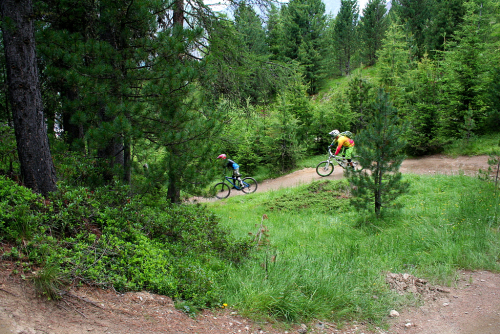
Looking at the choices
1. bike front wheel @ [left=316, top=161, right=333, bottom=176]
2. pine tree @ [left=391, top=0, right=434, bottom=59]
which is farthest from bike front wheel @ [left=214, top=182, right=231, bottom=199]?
pine tree @ [left=391, top=0, right=434, bottom=59]

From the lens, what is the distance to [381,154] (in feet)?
25.1

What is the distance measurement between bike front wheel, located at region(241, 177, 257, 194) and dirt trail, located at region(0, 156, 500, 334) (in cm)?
992

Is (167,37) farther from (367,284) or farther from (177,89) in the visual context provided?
(367,284)

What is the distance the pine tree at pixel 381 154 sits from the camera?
7496 mm

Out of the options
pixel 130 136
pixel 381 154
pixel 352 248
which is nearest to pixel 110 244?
pixel 130 136

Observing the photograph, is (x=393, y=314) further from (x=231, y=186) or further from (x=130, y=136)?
(x=231, y=186)

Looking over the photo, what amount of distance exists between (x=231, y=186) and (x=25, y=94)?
1087 cm

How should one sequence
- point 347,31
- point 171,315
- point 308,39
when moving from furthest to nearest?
point 347,31, point 308,39, point 171,315

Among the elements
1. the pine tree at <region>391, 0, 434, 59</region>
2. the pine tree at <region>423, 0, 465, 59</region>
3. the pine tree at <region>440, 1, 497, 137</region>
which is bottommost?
the pine tree at <region>440, 1, 497, 137</region>

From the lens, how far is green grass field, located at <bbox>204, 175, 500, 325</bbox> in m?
3.89

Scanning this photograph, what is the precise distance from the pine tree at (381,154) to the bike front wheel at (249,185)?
686 centimetres

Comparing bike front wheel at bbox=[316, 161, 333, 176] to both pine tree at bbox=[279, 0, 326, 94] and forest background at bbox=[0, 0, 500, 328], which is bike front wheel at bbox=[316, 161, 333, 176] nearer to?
forest background at bbox=[0, 0, 500, 328]

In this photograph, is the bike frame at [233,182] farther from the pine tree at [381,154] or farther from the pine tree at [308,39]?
the pine tree at [308,39]

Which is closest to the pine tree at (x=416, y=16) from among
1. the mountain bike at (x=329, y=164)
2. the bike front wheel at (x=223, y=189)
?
the mountain bike at (x=329, y=164)
